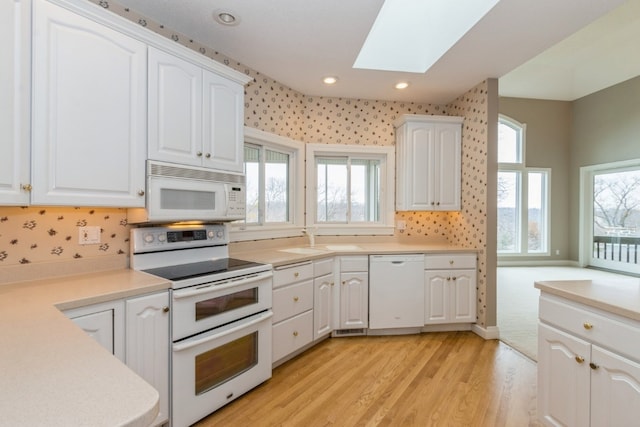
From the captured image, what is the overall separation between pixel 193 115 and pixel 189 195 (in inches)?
21.1

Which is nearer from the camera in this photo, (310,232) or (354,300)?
(354,300)

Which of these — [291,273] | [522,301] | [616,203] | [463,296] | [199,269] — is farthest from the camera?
[616,203]

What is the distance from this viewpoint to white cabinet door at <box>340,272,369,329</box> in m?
3.12

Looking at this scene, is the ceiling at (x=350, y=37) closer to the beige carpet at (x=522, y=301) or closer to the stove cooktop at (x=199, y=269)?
the stove cooktop at (x=199, y=269)

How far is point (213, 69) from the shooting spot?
7.30 ft

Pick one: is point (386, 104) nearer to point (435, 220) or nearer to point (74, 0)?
point (435, 220)

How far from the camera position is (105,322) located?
4.96ft

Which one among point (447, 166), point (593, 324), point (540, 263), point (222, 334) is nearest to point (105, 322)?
point (222, 334)

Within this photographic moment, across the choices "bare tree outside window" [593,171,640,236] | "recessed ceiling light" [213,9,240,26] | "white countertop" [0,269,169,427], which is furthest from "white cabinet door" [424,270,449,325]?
"bare tree outside window" [593,171,640,236]

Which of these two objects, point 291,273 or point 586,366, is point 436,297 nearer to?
point 291,273

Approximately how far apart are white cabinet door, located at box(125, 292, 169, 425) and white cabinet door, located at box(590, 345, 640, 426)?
211 centimetres

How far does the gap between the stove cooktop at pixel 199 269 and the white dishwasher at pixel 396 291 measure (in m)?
1.38

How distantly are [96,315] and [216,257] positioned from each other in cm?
103

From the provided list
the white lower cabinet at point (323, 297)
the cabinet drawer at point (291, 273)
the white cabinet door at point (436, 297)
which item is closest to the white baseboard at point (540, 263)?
the white cabinet door at point (436, 297)
